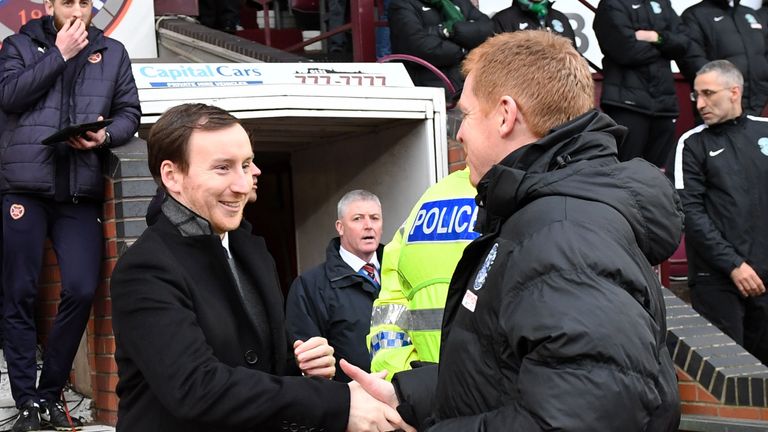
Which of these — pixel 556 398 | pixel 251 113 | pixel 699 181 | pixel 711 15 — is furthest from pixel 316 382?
pixel 711 15

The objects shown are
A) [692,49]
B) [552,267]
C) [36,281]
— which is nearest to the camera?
[552,267]

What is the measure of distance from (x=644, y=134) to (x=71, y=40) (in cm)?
483

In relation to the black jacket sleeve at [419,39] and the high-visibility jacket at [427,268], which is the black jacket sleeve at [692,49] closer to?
the black jacket sleeve at [419,39]

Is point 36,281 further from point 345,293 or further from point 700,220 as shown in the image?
point 700,220

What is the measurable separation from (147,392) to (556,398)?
4.03 feet

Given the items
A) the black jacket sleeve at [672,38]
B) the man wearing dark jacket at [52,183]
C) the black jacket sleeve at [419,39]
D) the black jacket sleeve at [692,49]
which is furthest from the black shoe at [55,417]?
the black jacket sleeve at [692,49]

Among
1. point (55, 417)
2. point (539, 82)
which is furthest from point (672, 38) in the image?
point (539, 82)

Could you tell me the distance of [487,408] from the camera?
92.4 inches

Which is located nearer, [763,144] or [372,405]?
[372,405]

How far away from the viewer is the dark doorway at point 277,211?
9788 mm

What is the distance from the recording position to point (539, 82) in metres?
2.50

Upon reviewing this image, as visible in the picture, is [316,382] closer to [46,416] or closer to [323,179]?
[46,416]

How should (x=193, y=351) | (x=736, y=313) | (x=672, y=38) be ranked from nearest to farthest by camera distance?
(x=193, y=351) < (x=736, y=313) < (x=672, y=38)

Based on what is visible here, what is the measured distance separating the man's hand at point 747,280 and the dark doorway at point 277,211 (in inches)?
151
